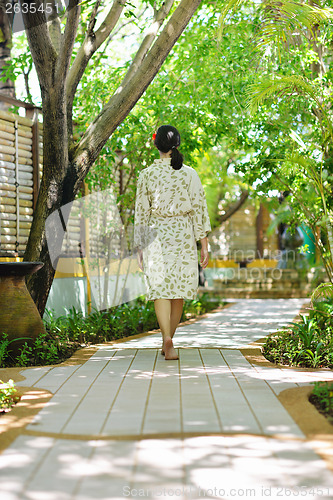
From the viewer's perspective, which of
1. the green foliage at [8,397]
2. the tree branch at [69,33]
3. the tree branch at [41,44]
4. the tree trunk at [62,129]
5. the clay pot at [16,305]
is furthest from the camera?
the tree trunk at [62,129]

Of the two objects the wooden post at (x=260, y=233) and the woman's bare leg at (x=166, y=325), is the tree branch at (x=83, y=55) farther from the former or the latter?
the wooden post at (x=260, y=233)

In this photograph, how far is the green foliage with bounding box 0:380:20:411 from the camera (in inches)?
150

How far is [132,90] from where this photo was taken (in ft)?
20.7

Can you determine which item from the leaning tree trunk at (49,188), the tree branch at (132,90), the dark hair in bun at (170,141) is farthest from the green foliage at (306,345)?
the tree branch at (132,90)

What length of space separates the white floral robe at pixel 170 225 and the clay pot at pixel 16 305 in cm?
103

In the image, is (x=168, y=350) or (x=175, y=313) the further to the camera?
(x=175, y=313)

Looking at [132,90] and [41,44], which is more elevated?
[41,44]

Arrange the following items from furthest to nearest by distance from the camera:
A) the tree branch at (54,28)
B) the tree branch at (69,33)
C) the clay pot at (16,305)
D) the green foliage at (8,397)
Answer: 1. the tree branch at (54,28)
2. the tree branch at (69,33)
3. the clay pot at (16,305)
4. the green foliage at (8,397)

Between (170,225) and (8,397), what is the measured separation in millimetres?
2262

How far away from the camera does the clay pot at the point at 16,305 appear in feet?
17.8


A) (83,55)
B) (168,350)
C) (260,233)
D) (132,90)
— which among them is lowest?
(168,350)

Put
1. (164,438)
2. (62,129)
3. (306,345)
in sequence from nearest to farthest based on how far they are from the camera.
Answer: (164,438) → (306,345) → (62,129)

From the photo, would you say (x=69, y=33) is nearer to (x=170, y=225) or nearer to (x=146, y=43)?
(x=146, y=43)

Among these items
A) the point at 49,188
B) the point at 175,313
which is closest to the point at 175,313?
the point at 175,313
